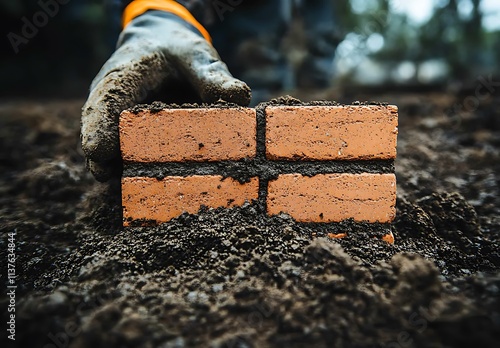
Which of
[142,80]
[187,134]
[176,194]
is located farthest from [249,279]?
[142,80]

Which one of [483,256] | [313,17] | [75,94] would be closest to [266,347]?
[483,256]

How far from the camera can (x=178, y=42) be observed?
1379 millimetres

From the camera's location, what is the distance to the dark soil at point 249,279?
31.4 inches

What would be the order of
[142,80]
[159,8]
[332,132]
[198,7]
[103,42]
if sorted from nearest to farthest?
[332,132] → [142,80] → [159,8] → [198,7] → [103,42]

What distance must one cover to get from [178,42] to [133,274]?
806 mm

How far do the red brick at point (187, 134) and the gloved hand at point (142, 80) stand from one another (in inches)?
3.0

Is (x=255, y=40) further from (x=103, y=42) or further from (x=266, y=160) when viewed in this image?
(x=103, y=42)

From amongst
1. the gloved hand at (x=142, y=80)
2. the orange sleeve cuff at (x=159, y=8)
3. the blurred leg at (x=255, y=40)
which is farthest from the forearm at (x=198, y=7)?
the blurred leg at (x=255, y=40)

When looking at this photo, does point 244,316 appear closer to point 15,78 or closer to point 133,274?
point 133,274

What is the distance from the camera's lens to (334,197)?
3.82 ft

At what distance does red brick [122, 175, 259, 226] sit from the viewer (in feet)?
3.83

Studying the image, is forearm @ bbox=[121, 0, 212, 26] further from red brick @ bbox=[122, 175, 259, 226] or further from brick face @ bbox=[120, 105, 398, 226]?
red brick @ bbox=[122, 175, 259, 226]

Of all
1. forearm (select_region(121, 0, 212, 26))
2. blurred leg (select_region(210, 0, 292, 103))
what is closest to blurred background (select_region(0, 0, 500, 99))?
blurred leg (select_region(210, 0, 292, 103))

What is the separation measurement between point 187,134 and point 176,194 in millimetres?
179
